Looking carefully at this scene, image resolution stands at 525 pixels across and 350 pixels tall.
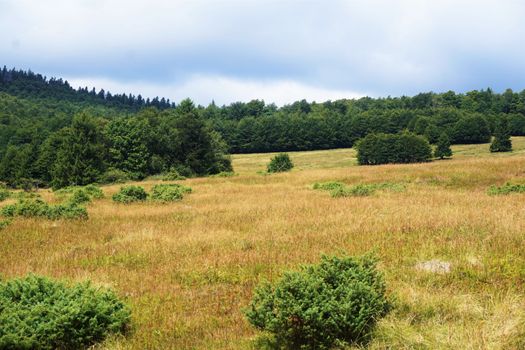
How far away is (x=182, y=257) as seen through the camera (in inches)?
356

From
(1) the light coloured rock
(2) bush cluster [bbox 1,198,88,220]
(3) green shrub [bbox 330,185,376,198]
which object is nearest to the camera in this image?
(1) the light coloured rock

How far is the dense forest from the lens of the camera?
182ft

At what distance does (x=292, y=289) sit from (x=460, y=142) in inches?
4147

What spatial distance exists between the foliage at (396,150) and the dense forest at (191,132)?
34.4ft

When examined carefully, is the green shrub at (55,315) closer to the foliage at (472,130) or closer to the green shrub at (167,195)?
the green shrub at (167,195)

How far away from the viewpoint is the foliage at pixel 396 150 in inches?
2904

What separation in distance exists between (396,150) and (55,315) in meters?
74.0

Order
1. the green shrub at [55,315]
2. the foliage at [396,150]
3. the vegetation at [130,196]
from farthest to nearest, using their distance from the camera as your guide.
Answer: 1. the foliage at [396,150]
2. the vegetation at [130,196]
3. the green shrub at [55,315]

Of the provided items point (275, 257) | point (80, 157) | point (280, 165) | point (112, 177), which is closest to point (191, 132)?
point (112, 177)

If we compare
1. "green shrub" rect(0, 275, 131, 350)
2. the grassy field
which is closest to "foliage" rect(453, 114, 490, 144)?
the grassy field

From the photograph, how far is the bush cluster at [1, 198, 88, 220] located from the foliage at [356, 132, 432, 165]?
64680mm

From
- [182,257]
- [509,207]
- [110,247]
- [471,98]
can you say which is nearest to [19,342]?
[182,257]

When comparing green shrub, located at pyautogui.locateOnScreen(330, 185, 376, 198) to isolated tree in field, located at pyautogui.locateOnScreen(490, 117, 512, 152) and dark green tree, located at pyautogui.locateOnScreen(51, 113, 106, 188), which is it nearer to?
dark green tree, located at pyautogui.locateOnScreen(51, 113, 106, 188)

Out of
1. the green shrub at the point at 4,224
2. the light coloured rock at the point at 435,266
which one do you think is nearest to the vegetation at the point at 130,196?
the green shrub at the point at 4,224
